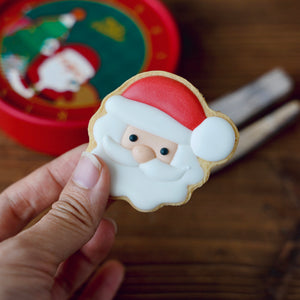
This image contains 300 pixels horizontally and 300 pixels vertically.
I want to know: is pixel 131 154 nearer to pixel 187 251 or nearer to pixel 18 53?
pixel 187 251

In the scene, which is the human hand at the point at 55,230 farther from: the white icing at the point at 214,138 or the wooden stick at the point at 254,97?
the wooden stick at the point at 254,97

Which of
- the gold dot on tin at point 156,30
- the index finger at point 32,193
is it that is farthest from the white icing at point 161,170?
the gold dot on tin at point 156,30

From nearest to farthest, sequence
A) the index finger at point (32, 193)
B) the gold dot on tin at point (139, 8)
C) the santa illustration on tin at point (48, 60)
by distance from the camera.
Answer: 1. the index finger at point (32, 193)
2. the santa illustration on tin at point (48, 60)
3. the gold dot on tin at point (139, 8)

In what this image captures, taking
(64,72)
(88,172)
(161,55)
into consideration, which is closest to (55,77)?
(64,72)

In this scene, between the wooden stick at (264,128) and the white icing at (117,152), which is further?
the wooden stick at (264,128)

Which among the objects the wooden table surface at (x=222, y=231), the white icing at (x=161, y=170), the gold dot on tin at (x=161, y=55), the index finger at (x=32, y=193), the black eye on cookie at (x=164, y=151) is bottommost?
the wooden table surface at (x=222, y=231)

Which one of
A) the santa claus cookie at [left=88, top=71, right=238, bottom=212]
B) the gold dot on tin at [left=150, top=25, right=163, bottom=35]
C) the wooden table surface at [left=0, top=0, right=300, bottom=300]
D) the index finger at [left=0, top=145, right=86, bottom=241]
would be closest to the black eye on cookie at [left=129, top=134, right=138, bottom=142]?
the santa claus cookie at [left=88, top=71, right=238, bottom=212]

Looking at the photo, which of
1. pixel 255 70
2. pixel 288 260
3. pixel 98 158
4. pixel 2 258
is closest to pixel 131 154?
pixel 98 158
